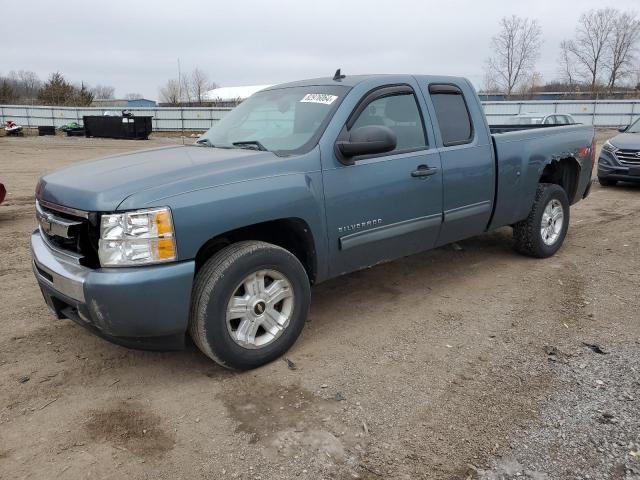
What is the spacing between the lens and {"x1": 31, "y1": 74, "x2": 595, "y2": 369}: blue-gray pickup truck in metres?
2.95

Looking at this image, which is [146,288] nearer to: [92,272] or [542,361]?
[92,272]

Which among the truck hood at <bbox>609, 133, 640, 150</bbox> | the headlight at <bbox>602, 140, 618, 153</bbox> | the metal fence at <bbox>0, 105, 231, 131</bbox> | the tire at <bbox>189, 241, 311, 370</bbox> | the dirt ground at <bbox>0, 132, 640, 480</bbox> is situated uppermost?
the metal fence at <bbox>0, 105, 231, 131</bbox>

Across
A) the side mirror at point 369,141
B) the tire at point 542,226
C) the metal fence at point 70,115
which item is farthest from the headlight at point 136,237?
the metal fence at point 70,115

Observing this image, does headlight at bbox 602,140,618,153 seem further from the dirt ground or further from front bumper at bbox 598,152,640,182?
the dirt ground

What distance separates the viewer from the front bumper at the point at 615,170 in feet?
34.3

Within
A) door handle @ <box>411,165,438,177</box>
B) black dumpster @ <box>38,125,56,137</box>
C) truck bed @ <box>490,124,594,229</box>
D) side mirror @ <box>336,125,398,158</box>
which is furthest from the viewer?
black dumpster @ <box>38,125,56,137</box>

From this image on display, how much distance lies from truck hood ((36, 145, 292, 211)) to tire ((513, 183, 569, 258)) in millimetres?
3217

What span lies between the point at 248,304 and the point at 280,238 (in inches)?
24.8

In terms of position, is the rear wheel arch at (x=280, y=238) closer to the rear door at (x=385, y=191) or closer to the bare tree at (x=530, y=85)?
the rear door at (x=385, y=191)

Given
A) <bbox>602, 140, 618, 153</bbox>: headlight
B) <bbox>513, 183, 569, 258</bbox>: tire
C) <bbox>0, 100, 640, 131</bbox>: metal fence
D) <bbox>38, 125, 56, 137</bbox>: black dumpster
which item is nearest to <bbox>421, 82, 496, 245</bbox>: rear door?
<bbox>513, 183, 569, 258</bbox>: tire

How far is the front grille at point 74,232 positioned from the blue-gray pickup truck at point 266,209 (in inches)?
0.5

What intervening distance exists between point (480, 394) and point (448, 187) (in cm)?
189

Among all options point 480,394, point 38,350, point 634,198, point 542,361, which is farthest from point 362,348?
point 634,198

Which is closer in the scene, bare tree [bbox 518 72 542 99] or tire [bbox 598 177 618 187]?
tire [bbox 598 177 618 187]
